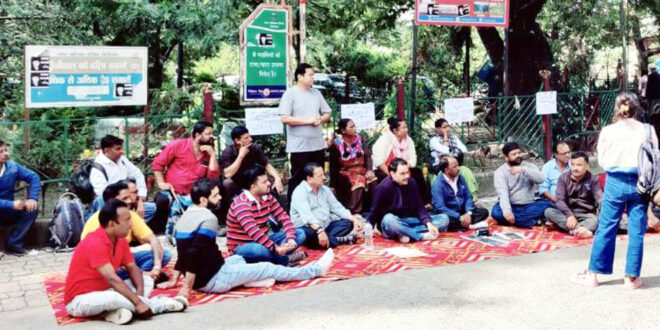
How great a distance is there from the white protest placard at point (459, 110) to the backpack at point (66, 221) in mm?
5072

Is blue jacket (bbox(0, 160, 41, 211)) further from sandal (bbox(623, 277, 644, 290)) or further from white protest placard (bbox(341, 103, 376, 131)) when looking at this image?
sandal (bbox(623, 277, 644, 290))

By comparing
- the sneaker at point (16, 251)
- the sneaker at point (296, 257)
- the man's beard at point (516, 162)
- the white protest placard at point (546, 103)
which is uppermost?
the white protest placard at point (546, 103)

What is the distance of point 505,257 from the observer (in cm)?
728

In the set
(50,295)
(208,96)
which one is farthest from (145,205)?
(50,295)

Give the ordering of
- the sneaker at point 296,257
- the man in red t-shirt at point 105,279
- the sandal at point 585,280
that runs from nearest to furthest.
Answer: the man in red t-shirt at point 105,279 < the sandal at point 585,280 < the sneaker at point 296,257

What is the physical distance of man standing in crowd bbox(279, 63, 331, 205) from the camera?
28.3 ft

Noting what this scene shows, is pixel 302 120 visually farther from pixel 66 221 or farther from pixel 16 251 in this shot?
pixel 16 251

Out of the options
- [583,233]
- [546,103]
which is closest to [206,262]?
[583,233]

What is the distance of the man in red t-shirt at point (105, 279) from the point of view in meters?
5.18

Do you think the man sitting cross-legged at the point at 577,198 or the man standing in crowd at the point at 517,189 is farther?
the man standing in crowd at the point at 517,189

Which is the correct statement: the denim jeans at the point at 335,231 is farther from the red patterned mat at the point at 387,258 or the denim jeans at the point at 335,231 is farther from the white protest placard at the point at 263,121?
the white protest placard at the point at 263,121

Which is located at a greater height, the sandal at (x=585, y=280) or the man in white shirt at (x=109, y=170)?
the man in white shirt at (x=109, y=170)

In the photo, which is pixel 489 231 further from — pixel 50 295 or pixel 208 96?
pixel 50 295

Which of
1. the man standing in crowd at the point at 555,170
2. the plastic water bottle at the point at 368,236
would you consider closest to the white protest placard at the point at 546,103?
the man standing in crowd at the point at 555,170
